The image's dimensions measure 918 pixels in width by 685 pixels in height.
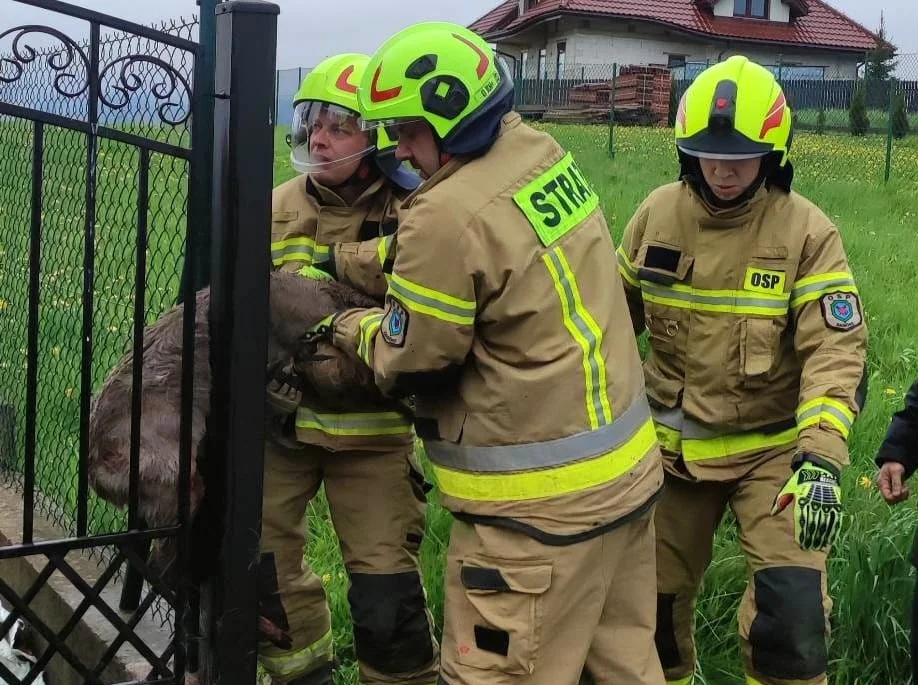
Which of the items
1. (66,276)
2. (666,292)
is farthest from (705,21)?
(666,292)

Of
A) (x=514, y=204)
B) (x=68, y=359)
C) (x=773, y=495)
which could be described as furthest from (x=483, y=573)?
(x=68, y=359)

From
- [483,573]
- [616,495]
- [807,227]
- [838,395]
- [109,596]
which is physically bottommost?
[109,596]

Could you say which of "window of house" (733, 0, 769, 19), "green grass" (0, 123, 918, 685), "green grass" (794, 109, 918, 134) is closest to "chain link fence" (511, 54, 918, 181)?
"green grass" (794, 109, 918, 134)

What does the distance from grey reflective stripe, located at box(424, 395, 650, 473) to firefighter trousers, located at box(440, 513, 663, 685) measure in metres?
0.15

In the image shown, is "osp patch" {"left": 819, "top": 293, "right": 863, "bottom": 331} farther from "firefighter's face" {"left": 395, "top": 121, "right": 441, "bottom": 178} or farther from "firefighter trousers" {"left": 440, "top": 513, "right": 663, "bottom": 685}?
"firefighter's face" {"left": 395, "top": 121, "right": 441, "bottom": 178}

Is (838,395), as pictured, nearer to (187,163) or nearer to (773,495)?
(773,495)

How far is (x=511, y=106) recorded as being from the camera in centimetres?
251

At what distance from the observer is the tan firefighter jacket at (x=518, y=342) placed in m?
2.30

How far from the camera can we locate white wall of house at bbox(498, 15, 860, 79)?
34.2m

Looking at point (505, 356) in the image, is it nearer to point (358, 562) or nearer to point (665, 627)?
point (358, 562)

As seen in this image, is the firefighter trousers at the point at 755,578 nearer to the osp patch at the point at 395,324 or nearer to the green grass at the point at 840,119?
the osp patch at the point at 395,324

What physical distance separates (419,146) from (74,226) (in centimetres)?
196

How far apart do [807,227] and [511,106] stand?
100 cm

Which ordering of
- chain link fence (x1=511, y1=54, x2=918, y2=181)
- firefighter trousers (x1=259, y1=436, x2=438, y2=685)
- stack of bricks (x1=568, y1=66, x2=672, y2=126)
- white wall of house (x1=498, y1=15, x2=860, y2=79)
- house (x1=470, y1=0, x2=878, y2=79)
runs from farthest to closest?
white wall of house (x1=498, y1=15, x2=860, y2=79)
house (x1=470, y1=0, x2=878, y2=79)
stack of bricks (x1=568, y1=66, x2=672, y2=126)
chain link fence (x1=511, y1=54, x2=918, y2=181)
firefighter trousers (x1=259, y1=436, x2=438, y2=685)
